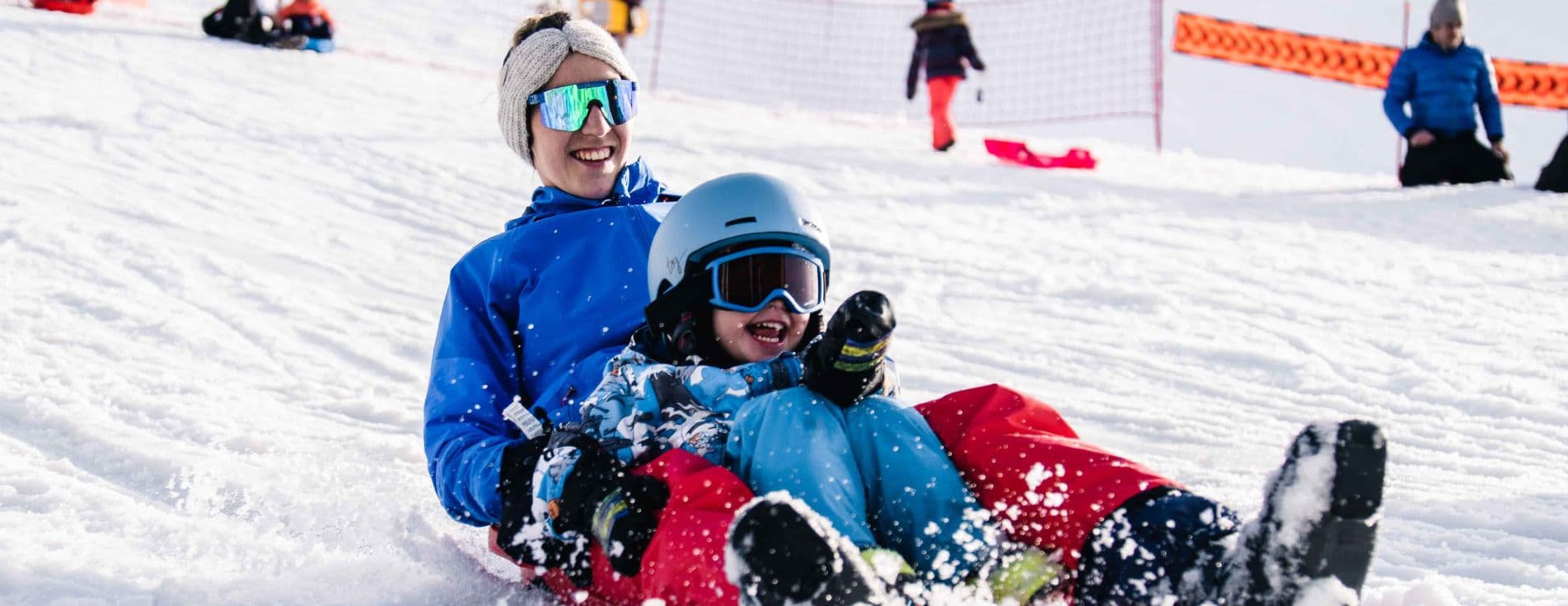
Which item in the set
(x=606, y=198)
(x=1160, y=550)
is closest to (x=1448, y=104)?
(x=606, y=198)

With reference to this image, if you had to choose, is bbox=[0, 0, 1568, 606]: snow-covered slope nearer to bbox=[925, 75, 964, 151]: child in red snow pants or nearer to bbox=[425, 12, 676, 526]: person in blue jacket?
bbox=[425, 12, 676, 526]: person in blue jacket

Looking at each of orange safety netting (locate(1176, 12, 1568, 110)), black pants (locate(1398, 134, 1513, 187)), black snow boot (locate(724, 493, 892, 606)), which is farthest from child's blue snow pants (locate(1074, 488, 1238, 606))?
orange safety netting (locate(1176, 12, 1568, 110))

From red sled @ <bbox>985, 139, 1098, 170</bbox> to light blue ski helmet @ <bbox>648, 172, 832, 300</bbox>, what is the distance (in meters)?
7.58

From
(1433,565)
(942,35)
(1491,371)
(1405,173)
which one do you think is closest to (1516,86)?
(1405,173)

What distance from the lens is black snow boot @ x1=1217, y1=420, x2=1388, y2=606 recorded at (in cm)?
163

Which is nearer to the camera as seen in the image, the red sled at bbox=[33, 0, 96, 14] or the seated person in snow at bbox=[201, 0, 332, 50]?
the red sled at bbox=[33, 0, 96, 14]

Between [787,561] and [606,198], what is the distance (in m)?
1.63

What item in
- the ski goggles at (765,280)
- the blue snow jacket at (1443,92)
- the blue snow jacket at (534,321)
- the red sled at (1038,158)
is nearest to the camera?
the ski goggles at (765,280)

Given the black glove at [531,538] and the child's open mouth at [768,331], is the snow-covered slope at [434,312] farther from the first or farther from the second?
the child's open mouth at [768,331]

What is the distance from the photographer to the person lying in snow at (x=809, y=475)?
5.47 ft

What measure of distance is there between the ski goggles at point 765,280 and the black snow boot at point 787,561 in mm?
822

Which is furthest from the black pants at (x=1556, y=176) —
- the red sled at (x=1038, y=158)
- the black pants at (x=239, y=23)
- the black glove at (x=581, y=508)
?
the black pants at (x=239, y=23)

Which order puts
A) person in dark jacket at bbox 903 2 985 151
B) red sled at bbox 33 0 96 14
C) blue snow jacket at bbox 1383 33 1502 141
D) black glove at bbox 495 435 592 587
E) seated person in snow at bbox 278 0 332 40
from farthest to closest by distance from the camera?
seated person in snow at bbox 278 0 332 40 → red sled at bbox 33 0 96 14 → person in dark jacket at bbox 903 2 985 151 → blue snow jacket at bbox 1383 33 1502 141 → black glove at bbox 495 435 592 587

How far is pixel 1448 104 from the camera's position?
8.34 m
